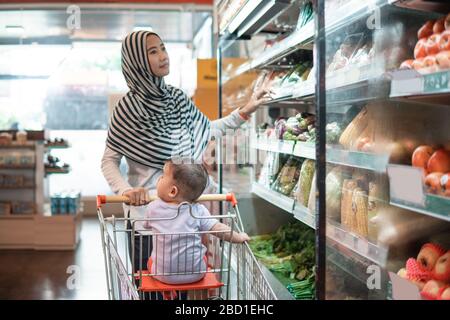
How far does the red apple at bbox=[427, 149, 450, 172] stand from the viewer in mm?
1395

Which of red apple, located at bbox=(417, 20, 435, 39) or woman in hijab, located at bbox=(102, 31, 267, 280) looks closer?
red apple, located at bbox=(417, 20, 435, 39)

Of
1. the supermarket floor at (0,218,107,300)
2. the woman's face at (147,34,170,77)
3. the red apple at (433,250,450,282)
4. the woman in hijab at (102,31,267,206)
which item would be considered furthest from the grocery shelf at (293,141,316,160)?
the supermarket floor at (0,218,107,300)

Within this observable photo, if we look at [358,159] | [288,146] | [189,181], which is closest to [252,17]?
[288,146]

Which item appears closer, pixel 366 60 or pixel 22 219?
pixel 366 60

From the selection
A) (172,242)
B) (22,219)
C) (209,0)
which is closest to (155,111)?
(172,242)

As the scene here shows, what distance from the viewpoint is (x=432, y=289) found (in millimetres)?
1415

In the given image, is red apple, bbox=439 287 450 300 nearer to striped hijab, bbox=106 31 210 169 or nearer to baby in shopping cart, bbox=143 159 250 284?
baby in shopping cart, bbox=143 159 250 284

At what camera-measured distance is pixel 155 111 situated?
2.23 metres

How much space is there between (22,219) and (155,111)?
4.55m

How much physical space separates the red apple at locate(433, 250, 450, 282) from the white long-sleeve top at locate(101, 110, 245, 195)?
3.84ft

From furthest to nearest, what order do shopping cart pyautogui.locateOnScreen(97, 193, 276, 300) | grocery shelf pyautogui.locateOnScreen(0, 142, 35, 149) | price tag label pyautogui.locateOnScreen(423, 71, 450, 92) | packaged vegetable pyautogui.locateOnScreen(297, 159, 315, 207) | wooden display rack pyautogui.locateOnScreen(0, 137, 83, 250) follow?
grocery shelf pyautogui.locateOnScreen(0, 142, 35, 149) → wooden display rack pyautogui.locateOnScreen(0, 137, 83, 250) → packaged vegetable pyautogui.locateOnScreen(297, 159, 315, 207) → shopping cart pyautogui.locateOnScreen(97, 193, 276, 300) → price tag label pyautogui.locateOnScreen(423, 71, 450, 92)

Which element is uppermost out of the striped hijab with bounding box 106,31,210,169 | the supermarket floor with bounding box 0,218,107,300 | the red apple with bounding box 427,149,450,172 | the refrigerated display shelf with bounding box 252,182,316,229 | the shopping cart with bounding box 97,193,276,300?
the striped hijab with bounding box 106,31,210,169

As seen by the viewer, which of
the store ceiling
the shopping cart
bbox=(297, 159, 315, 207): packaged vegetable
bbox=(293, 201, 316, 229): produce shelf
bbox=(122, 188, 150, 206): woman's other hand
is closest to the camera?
the shopping cart
